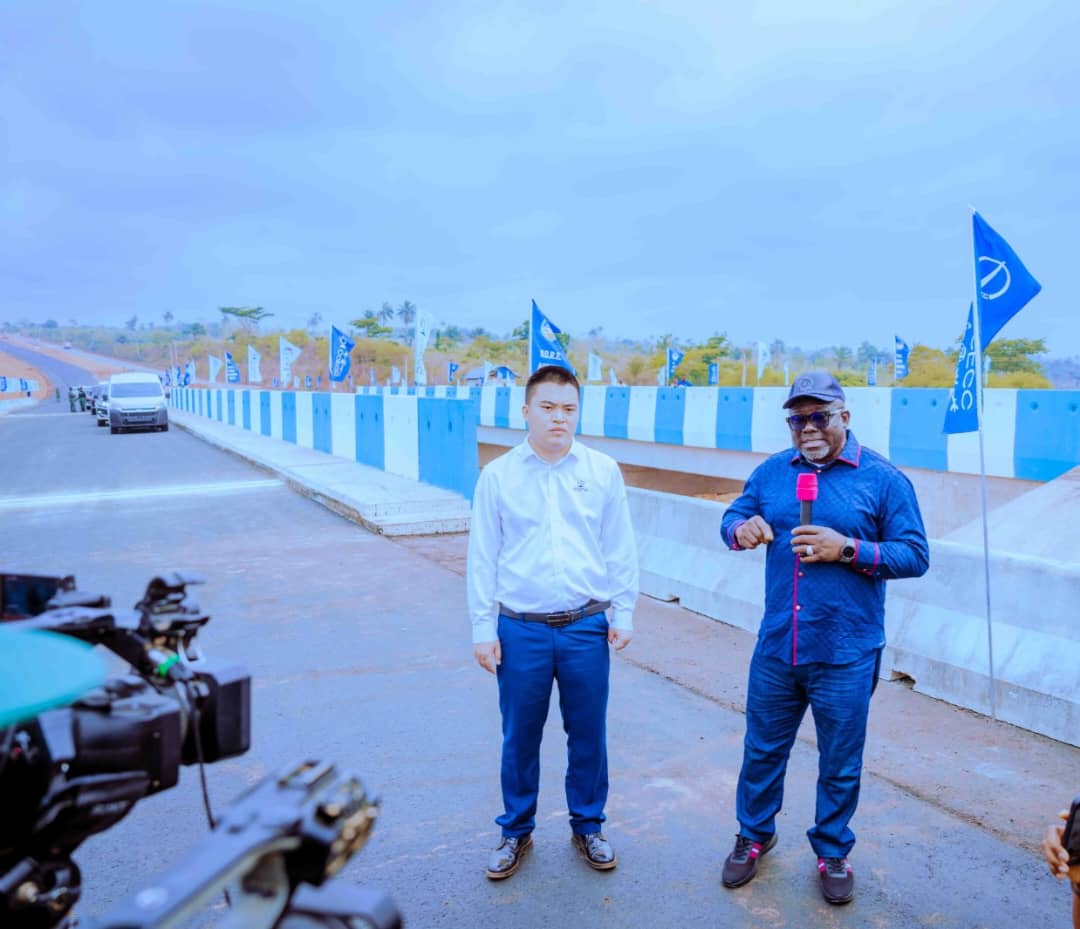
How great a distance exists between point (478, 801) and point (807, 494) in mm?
1963

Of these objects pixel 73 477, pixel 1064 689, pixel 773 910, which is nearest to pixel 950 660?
pixel 1064 689

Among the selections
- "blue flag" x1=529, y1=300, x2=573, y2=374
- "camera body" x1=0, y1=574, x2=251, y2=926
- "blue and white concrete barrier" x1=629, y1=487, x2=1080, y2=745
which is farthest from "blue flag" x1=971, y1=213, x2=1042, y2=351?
"blue flag" x1=529, y1=300, x2=573, y2=374

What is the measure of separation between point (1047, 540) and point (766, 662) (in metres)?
4.03

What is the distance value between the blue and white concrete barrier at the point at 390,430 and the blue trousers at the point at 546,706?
303 inches

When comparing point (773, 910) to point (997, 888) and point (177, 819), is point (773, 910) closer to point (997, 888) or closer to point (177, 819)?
point (997, 888)

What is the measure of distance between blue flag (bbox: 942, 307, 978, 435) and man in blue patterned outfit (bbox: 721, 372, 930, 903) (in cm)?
245

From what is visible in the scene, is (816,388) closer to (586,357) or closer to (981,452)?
(981,452)

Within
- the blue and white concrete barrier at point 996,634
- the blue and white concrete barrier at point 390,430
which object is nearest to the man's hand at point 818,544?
the blue and white concrete barrier at point 996,634

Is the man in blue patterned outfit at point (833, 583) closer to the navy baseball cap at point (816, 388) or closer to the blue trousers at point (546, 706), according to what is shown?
the navy baseball cap at point (816, 388)

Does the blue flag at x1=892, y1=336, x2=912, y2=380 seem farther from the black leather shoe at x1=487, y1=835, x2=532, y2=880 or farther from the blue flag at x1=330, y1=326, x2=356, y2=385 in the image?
the black leather shoe at x1=487, y1=835, x2=532, y2=880

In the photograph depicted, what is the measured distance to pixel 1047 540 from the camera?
253 inches

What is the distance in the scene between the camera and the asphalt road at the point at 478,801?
126 inches

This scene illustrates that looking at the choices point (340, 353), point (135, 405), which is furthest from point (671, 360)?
point (135, 405)

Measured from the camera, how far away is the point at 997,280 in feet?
17.0
